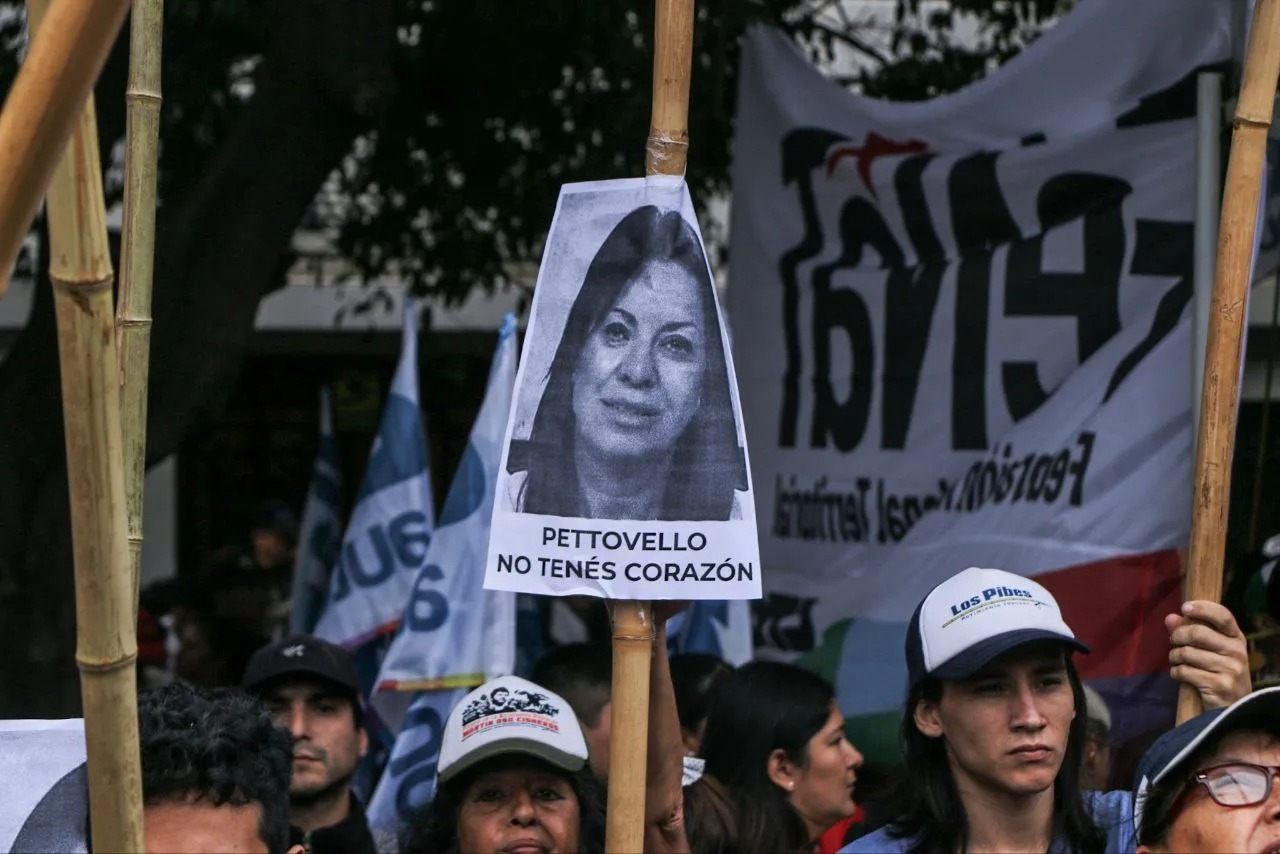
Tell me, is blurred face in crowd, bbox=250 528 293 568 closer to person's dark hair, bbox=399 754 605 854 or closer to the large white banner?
the large white banner

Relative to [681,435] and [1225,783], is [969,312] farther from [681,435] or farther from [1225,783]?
[1225,783]

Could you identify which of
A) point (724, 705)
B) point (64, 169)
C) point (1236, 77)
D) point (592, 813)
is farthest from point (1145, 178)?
point (64, 169)

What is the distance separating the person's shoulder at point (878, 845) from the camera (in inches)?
109

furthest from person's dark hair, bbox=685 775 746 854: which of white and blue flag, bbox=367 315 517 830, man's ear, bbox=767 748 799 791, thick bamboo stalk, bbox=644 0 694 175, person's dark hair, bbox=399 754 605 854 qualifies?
thick bamboo stalk, bbox=644 0 694 175

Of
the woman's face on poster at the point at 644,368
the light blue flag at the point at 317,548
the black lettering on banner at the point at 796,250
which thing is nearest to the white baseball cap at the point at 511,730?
the woman's face on poster at the point at 644,368

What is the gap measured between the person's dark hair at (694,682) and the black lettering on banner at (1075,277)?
1134 mm

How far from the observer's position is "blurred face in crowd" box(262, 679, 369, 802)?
3957 mm

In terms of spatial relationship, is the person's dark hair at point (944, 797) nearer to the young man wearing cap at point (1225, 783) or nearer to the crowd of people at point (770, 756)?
the crowd of people at point (770, 756)

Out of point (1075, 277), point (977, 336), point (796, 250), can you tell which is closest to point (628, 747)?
point (1075, 277)

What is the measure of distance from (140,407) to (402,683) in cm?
252

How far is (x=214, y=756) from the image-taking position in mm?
2021

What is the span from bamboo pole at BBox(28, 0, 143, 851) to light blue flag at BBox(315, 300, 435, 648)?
13.1 feet

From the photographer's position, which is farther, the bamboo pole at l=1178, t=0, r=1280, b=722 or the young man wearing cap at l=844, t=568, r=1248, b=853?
the young man wearing cap at l=844, t=568, r=1248, b=853

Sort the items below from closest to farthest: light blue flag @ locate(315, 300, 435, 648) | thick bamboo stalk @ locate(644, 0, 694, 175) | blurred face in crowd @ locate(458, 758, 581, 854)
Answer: thick bamboo stalk @ locate(644, 0, 694, 175), blurred face in crowd @ locate(458, 758, 581, 854), light blue flag @ locate(315, 300, 435, 648)
